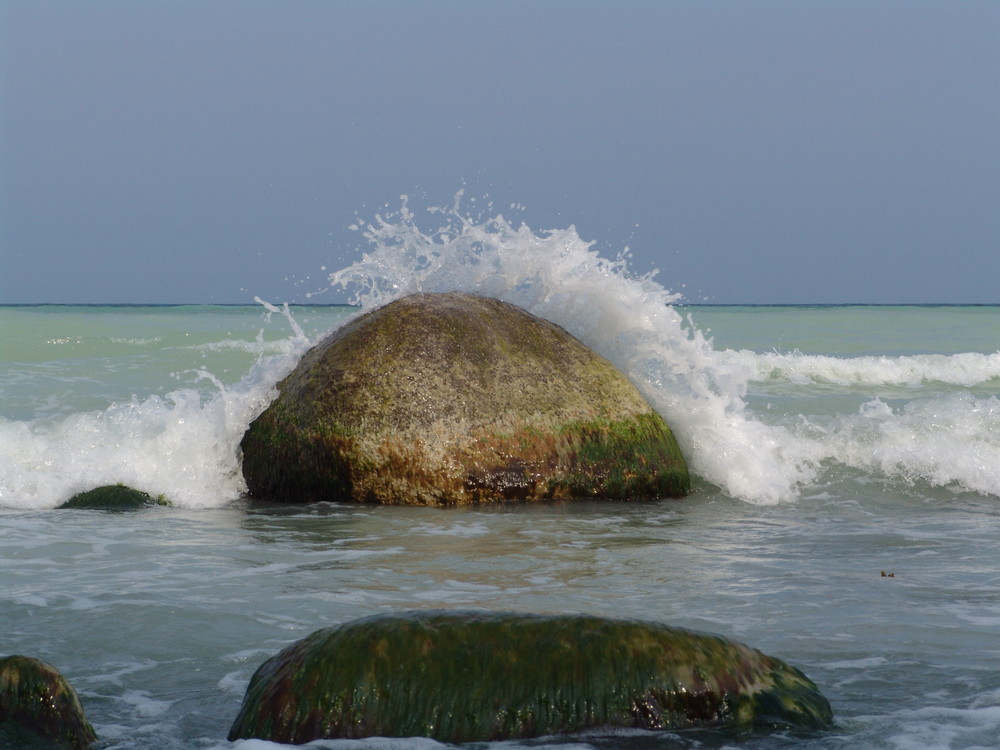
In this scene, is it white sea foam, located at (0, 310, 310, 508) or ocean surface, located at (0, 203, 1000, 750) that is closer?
ocean surface, located at (0, 203, 1000, 750)

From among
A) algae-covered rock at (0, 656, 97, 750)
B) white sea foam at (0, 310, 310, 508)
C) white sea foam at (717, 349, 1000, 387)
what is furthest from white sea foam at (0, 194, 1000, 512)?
white sea foam at (717, 349, 1000, 387)

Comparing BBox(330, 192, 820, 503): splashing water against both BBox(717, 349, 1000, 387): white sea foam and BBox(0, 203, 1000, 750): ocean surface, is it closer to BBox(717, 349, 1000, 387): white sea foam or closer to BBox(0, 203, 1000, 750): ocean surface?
BBox(0, 203, 1000, 750): ocean surface

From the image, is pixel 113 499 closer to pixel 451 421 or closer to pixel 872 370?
pixel 451 421

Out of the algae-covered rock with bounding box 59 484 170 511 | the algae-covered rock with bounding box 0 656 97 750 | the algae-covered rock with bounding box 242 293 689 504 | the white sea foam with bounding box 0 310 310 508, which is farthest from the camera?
the white sea foam with bounding box 0 310 310 508

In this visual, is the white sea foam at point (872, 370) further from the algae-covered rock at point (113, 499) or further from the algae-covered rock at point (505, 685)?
the algae-covered rock at point (505, 685)

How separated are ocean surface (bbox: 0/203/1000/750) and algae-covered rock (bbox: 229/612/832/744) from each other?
8cm

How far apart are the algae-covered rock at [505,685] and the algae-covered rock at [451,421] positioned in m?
3.46

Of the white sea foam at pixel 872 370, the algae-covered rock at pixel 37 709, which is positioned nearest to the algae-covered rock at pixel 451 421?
the algae-covered rock at pixel 37 709

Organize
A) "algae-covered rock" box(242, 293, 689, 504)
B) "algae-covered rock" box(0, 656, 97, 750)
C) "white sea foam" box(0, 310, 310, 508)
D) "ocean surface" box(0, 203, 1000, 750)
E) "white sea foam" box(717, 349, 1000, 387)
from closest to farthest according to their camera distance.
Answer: "algae-covered rock" box(0, 656, 97, 750) < "ocean surface" box(0, 203, 1000, 750) < "algae-covered rock" box(242, 293, 689, 504) < "white sea foam" box(0, 310, 310, 508) < "white sea foam" box(717, 349, 1000, 387)

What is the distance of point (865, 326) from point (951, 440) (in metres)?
15.8

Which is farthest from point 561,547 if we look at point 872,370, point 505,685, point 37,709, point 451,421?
point 872,370

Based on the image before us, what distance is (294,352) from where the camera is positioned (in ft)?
25.5

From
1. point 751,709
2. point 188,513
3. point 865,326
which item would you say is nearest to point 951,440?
point 188,513

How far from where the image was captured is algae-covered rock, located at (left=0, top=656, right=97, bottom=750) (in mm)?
2947
